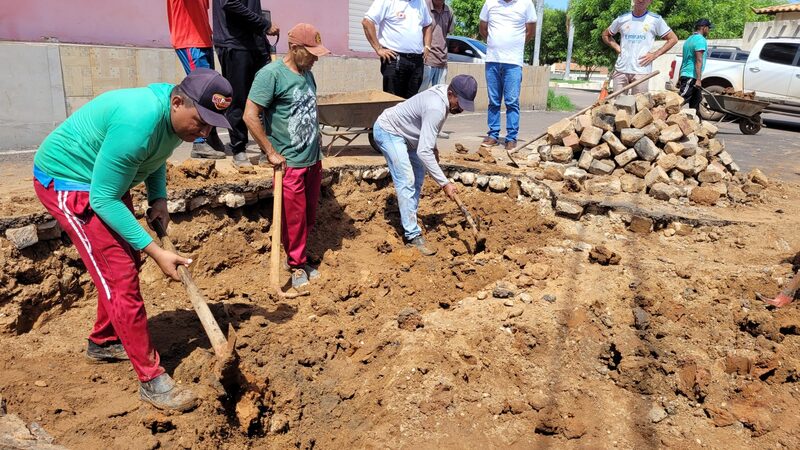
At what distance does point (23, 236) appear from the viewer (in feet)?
12.3

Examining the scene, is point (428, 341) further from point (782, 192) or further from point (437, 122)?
Answer: point (782, 192)

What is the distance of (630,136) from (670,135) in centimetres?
46

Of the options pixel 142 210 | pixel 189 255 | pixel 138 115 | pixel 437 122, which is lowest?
pixel 189 255

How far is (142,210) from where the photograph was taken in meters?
4.31

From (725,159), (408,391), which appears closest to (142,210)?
(408,391)

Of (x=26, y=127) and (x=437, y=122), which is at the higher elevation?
(x=437, y=122)

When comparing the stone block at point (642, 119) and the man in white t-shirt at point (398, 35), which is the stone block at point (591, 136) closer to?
the stone block at point (642, 119)

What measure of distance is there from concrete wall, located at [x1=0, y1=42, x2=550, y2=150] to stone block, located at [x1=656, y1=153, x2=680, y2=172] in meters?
5.92

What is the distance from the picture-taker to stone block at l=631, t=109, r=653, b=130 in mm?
6457

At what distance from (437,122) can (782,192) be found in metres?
4.49

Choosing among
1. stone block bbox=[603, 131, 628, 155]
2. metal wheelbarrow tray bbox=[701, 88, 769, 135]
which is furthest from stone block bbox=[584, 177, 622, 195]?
metal wheelbarrow tray bbox=[701, 88, 769, 135]

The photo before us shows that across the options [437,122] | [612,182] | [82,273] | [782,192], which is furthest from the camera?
[782,192]

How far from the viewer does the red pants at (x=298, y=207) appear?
4.12 m

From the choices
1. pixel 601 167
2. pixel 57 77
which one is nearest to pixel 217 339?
pixel 601 167
